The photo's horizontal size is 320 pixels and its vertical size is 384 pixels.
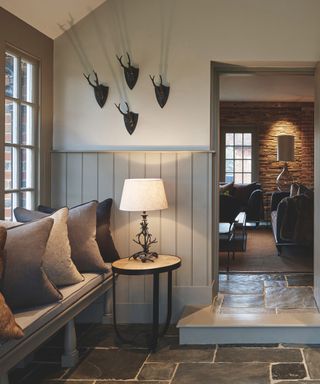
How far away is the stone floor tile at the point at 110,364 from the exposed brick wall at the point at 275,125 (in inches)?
271

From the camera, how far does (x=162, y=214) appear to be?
3.61 meters

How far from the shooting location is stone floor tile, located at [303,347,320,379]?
270 cm

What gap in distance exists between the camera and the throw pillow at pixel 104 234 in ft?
11.1

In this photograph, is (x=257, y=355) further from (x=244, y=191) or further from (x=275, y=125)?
(x=275, y=125)

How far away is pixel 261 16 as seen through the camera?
3537 millimetres

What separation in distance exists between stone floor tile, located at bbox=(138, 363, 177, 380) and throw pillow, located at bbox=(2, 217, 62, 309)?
87cm

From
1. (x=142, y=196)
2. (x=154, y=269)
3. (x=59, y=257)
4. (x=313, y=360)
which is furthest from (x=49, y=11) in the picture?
(x=313, y=360)

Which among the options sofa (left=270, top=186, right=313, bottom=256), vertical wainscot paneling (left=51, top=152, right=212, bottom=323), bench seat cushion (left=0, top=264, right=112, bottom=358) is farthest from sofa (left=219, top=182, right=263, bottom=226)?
bench seat cushion (left=0, top=264, right=112, bottom=358)

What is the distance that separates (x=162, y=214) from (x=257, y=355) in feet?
4.19

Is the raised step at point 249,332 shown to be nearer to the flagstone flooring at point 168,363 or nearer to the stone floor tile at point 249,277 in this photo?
the flagstone flooring at point 168,363

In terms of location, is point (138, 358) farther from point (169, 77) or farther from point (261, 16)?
point (261, 16)

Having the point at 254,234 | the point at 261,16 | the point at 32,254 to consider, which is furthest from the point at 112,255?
the point at 254,234

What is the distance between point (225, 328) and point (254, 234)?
16.7 ft

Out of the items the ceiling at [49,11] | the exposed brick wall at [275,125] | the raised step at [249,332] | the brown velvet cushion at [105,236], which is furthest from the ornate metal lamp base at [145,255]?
the exposed brick wall at [275,125]
